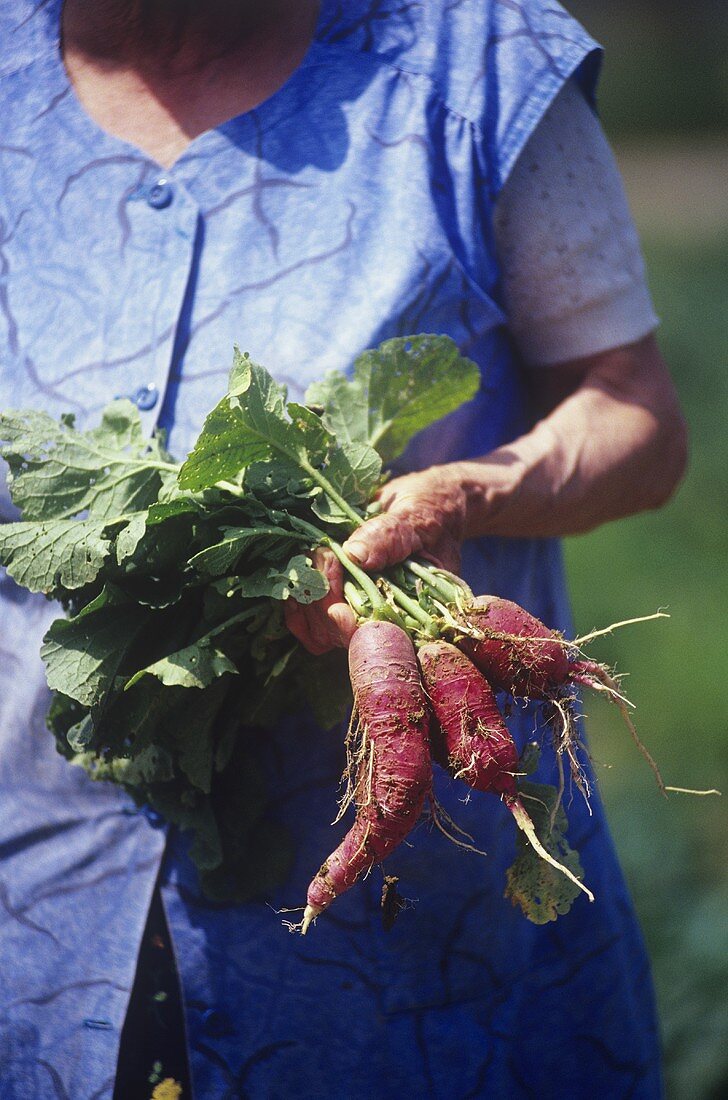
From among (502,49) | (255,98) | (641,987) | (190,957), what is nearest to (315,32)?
(255,98)

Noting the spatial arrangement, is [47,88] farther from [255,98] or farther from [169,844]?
[169,844]

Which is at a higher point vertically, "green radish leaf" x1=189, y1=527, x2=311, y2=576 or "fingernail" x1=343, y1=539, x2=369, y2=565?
"green radish leaf" x1=189, y1=527, x2=311, y2=576

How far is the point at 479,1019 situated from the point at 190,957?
442 millimetres

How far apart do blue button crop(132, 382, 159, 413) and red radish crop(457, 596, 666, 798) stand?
0.57 m

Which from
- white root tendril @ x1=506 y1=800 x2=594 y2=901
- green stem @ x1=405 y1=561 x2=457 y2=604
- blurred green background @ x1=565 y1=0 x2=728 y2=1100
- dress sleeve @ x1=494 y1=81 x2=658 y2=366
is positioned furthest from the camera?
blurred green background @ x1=565 y1=0 x2=728 y2=1100

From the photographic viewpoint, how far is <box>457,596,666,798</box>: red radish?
161 cm

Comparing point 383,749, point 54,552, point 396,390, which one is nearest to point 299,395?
point 396,390

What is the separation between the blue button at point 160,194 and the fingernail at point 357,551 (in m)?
0.65

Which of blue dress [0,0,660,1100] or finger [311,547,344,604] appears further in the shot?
blue dress [0,0,660,1100]

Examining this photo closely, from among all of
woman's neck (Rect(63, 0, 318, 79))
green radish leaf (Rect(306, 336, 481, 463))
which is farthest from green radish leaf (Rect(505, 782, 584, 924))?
woman's neck (Rect(63, 0, 318, 79))

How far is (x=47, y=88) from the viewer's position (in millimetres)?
1974

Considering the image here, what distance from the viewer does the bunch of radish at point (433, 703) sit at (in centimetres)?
156

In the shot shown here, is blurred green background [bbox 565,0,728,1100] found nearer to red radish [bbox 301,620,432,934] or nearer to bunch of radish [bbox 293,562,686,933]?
bunch of radish [bbox 293,562,686,933]

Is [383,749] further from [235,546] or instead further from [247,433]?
[247,433]
